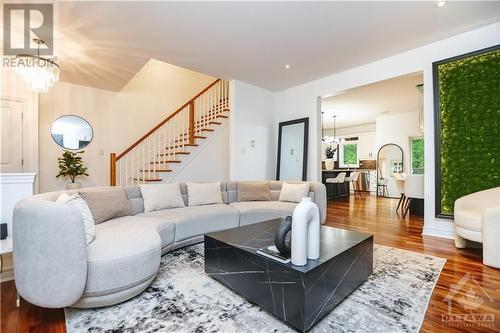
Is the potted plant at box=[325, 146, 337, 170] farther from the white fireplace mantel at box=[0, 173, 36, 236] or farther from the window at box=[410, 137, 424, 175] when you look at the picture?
the white fireplace mantel at box=[0, 173, 36, 236]

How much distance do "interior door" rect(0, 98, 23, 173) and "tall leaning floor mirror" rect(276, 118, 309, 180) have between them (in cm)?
505

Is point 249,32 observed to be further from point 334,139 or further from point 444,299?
point 334,139

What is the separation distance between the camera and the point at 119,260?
5.39ft

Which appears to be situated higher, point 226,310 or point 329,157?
point 329,157

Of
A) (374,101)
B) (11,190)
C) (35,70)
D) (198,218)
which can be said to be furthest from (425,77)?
(35,70)

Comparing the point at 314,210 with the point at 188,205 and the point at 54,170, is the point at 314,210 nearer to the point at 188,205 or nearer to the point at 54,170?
the point at 188,205

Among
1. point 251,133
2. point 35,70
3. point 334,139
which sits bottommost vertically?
point 251,133

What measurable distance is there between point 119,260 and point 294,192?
9.60 ft

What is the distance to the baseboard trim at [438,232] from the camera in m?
3.43

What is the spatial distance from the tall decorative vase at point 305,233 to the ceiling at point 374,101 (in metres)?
3.88

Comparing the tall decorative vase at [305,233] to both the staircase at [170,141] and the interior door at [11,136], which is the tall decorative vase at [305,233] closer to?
the staircase at [170,141]

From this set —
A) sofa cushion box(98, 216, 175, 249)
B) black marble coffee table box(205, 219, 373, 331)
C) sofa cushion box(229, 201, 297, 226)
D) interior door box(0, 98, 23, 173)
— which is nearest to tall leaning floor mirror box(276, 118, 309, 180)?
sofa cushion box(229, 201, 297, 226)

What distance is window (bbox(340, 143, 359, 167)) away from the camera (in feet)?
33.6

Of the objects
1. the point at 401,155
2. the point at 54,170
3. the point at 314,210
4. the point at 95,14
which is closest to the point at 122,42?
the point at 95,14
